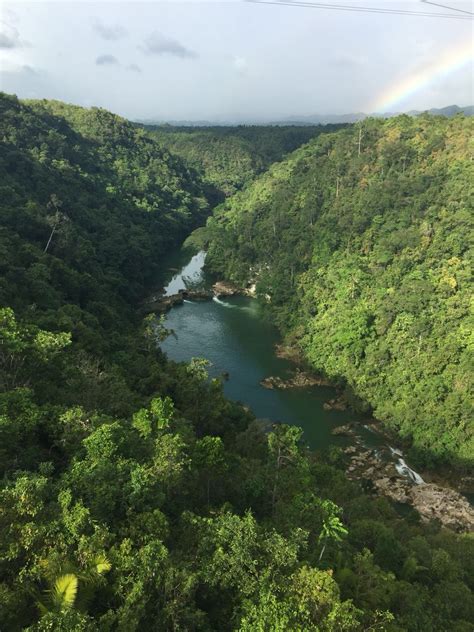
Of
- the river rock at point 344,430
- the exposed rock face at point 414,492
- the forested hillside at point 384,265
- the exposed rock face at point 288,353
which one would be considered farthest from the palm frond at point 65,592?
the exposed rock face at point 288,353

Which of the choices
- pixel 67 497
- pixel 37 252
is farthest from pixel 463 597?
pixel 37 252

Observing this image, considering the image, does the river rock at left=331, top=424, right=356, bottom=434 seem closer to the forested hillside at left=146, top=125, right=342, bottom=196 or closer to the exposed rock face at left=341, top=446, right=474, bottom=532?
the exposed rock face at left=341, top=446, right=474, bottom=532

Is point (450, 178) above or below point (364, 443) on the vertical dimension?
above

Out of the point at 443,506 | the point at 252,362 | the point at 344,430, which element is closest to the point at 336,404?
the point at 344,430

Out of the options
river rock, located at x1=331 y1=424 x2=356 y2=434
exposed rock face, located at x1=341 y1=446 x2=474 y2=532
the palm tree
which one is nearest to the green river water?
river rock, located at x1=331 y1=424 x2=356 y2=434

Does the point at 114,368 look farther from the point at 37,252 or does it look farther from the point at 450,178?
the point at 450,178
